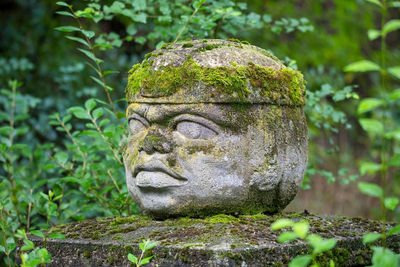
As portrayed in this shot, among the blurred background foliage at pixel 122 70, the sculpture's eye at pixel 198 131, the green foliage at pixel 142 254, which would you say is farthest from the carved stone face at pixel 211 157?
the blurred background foliage at pixel 122 70

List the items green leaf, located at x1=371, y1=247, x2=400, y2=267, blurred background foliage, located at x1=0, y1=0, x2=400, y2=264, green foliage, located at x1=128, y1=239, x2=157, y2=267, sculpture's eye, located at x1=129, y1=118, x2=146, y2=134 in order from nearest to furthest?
green leaf, located at x1=371, y1=247, x2=400, y2=267, green foliage, located at x1=128, y1=239, x2=157, y2=267, sculpture's eye, located at x1=129, y1=118, x2=146, y2=134, blurred background foliage, located at x1=0, y1=0, x2=400, y2=264

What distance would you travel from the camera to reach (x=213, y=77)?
2.66 m

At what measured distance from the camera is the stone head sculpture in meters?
2.67

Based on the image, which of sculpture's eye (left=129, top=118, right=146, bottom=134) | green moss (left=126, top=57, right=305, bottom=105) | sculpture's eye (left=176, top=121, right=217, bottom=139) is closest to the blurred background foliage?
sculpture's eye (left=129, top=118, right=146, bottom=134)

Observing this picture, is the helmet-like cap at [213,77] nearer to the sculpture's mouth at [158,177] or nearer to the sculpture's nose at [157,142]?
the sculpture's nose at [157,142]

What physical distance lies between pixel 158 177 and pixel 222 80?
627 mm

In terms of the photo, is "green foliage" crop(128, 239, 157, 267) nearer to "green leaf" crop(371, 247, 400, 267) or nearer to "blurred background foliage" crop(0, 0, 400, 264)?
"green leaf" crop(371, 247, 400, 267)

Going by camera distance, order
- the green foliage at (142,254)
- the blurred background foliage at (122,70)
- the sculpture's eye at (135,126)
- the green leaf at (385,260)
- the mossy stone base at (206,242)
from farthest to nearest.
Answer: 1. the blurred background foliage at (122,70)
2. the sculpture's eye at (135,126)
3. the mossy stone base at (206,242)
4. the green foliage at (142,254)
5. the green leaf at (385,260)

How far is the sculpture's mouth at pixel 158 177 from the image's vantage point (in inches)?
106

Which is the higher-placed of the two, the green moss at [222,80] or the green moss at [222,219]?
the green moss at [222,80]

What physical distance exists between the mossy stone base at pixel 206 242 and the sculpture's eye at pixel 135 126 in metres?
0.53

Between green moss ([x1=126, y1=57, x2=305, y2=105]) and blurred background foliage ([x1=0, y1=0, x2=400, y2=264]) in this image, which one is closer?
green moss ([x1=126, y1=57, x2=305, y2=105])

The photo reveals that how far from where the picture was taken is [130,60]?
651 cm

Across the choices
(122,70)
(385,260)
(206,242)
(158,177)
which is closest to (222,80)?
(158,177)
